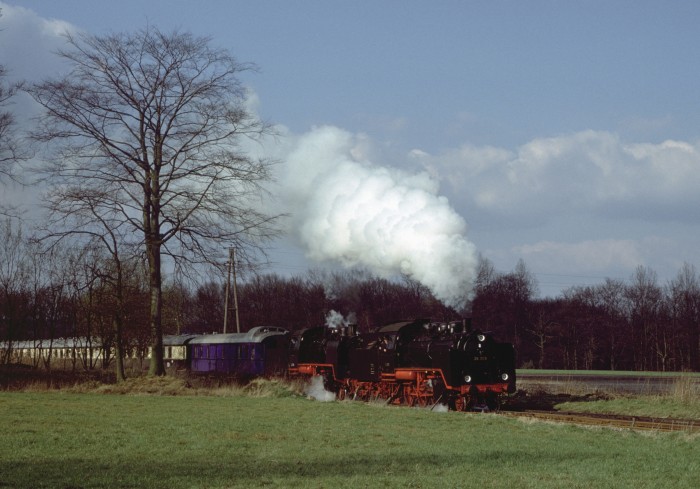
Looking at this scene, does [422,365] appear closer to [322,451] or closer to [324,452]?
[322,451]

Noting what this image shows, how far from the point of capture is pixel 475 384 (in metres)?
26.3

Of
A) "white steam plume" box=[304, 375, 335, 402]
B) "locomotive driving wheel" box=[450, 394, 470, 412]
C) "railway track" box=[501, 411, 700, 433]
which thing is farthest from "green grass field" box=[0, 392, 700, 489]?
"white steam plume" box=[304, 375, 335, 402]

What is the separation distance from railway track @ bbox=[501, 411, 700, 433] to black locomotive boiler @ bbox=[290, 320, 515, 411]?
2.33 metres

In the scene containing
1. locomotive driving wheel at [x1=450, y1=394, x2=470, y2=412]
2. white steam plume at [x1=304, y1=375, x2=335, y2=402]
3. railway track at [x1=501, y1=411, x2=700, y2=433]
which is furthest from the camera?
white steam plume at [x1=304, y1=375, x2=335, y2=402]

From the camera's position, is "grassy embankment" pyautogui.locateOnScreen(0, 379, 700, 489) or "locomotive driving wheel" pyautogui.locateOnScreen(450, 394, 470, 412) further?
"locomotive driving wheel" pyautogui.locateOnScreen(450, 394, 470, 412)

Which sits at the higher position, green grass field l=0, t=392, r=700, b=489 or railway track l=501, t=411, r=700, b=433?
green grass field l=0, t=392, r=700, b=489

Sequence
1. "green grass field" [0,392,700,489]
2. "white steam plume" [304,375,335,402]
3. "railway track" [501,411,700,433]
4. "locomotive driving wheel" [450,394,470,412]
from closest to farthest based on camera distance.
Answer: "green grass field" [0,392,700,489], "railway track" [501,411,700,433], "locomotive driving wheel" [450,394,470,412], "white steam plume" [304,375,335,402]

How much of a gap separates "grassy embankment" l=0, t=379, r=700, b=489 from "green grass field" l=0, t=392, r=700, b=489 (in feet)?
0.07

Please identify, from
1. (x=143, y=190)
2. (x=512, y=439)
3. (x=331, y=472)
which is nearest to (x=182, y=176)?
(x=143, y=190)

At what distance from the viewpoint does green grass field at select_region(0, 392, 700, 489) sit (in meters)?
12.3

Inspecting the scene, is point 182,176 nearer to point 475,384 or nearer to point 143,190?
point 143,190

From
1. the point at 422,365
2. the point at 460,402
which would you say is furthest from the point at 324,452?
the point at 422,365

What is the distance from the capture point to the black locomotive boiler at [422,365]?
2630cm

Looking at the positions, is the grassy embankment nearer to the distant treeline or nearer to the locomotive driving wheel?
the locomotive driving wheel
